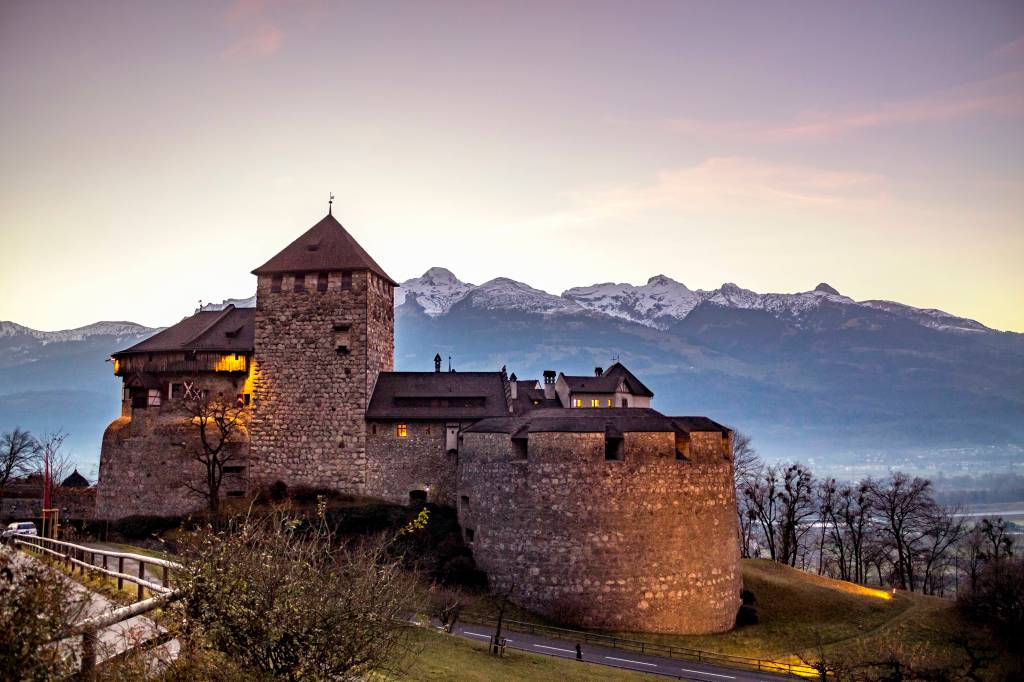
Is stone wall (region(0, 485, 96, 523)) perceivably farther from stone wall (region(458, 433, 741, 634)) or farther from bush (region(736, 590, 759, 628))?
bush (region(736, 590, 759, 628))

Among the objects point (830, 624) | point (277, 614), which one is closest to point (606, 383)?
point (830, 624)

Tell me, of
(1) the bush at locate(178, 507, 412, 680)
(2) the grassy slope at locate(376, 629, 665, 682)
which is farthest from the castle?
(1) the bush at locate(178, 507, 412, 680)

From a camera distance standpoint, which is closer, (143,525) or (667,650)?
(667,650)

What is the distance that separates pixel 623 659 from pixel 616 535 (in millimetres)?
7025

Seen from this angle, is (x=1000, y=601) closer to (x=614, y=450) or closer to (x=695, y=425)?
(x=695, y=425)

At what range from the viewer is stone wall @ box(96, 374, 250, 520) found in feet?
176

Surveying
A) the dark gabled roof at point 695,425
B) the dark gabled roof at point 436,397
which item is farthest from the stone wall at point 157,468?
the dark gabled roof at point 695,425

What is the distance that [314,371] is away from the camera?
179 ft

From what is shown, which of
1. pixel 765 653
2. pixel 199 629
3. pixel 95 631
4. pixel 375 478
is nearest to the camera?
pixel 95 631

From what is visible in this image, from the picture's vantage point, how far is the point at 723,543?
150ft

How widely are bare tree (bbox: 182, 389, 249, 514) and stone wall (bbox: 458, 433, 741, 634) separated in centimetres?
2015

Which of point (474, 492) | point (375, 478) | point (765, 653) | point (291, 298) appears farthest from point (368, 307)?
point (765, 653)

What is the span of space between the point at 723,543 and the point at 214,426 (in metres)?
34.5

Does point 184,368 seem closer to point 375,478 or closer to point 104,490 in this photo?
A: point 104,490
